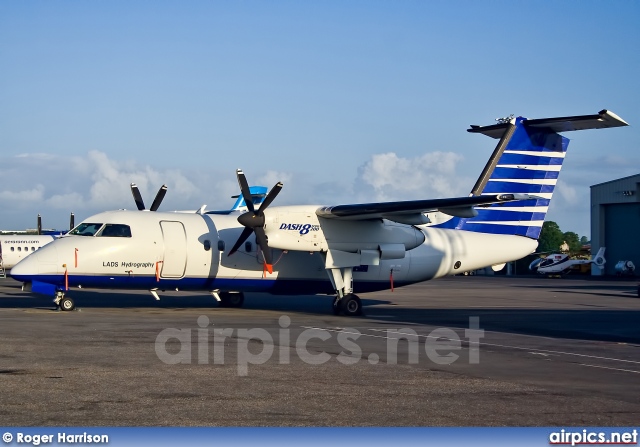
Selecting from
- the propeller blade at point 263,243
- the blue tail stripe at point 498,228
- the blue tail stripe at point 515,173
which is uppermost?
the blue tail stripe at point 515,173

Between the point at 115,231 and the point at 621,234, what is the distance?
65614mm

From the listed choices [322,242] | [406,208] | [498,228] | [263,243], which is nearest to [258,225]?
[263,243]

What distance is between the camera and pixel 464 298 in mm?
34344

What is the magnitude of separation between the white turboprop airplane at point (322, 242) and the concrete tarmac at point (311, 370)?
4.35 ft

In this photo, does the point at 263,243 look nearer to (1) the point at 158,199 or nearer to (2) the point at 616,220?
(1) the point at 158,199

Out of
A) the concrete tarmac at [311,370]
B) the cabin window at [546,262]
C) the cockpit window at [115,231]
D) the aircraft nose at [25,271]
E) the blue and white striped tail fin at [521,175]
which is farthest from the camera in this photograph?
the cabin window at [546,262]

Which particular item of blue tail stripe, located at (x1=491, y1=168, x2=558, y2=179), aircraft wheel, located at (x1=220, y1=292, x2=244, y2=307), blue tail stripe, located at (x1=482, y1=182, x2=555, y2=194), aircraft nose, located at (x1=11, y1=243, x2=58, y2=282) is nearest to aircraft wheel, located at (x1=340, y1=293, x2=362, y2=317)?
aircraft wheel, located at (x1=220, y1=292, x2=244, y2=307)

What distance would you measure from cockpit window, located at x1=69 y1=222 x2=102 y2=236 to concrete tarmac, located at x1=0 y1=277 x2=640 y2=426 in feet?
7.42

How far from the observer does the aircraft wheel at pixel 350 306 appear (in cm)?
2430

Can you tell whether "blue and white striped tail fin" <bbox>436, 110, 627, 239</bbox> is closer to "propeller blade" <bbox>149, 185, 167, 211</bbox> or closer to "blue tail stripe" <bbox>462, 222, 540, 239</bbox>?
"blue tail stripe" <bbox>462, 222, 540, 239</bbox>

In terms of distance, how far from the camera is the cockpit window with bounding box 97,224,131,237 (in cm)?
2325

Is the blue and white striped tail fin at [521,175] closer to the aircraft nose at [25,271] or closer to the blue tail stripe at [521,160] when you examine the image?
the blue tail stripe at [521,160]

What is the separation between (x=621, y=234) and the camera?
78.6 metres

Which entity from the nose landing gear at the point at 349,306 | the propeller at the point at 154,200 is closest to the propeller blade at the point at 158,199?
the propeller at the point at 154,200
